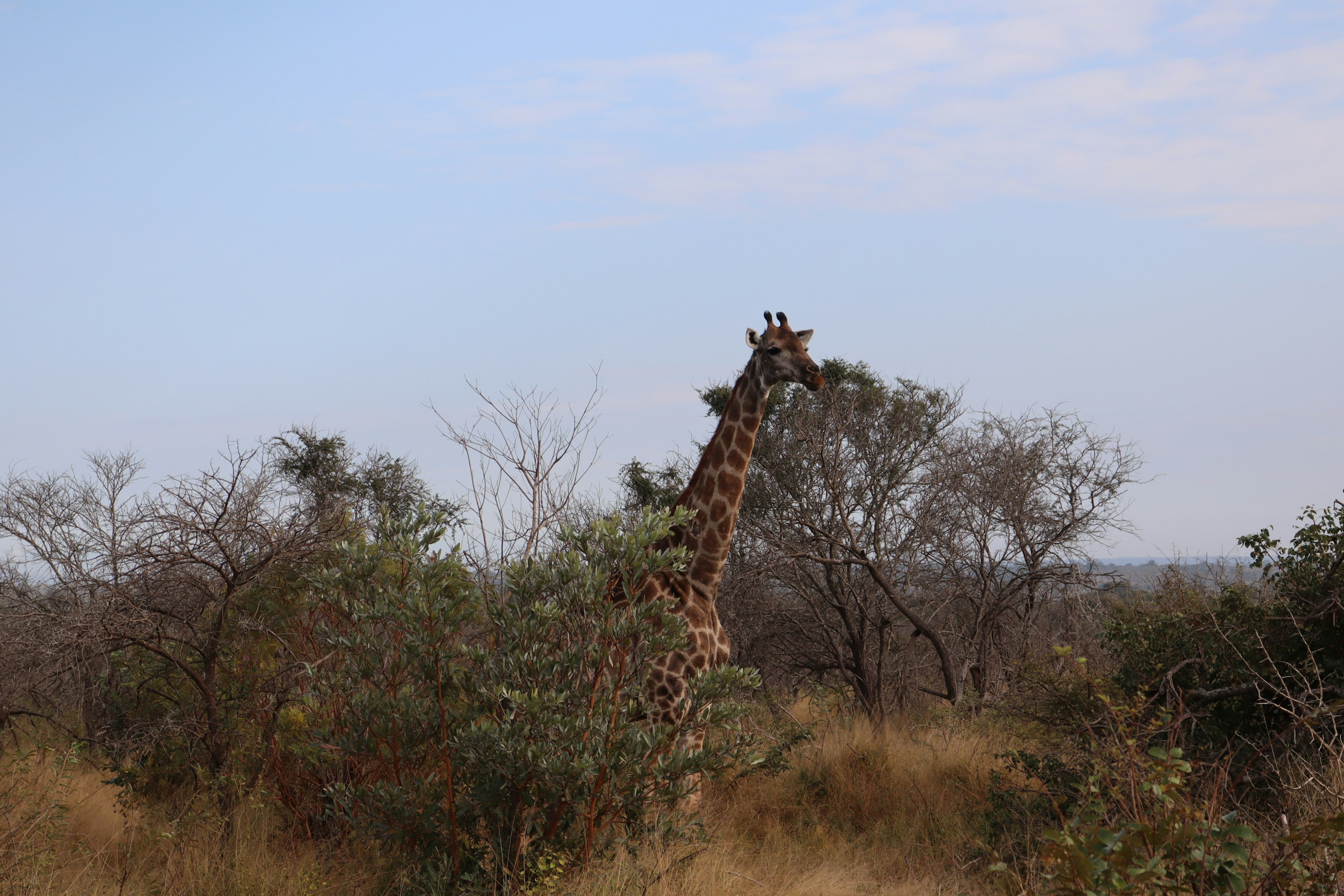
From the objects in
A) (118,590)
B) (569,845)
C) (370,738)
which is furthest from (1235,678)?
(118,590)

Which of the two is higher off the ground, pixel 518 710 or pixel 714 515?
pixel 714 515

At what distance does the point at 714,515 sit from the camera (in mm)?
7824

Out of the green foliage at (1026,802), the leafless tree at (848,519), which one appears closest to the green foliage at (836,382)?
the leafless tree at (848,519)

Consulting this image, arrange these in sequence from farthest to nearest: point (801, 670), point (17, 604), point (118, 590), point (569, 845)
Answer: point (801, 670) → point (17, 604) → point (118, 590) → point (569, 845)

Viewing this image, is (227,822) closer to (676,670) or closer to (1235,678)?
(676,670)

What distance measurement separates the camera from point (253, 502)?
6.80 metres

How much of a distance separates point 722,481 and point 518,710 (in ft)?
11.5

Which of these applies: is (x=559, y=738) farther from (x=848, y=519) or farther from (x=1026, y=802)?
(x=848, y=519)

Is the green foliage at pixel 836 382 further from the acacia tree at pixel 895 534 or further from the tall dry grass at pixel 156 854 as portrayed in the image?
the tall dry grass at pixel 156 854

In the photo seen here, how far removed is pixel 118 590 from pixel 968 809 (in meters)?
6.04

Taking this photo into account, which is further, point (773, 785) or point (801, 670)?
point (801, 670)

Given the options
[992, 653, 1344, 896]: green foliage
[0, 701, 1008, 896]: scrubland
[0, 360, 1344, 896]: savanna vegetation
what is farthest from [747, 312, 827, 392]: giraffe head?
[992, 653, 1344, 896]: green foliage

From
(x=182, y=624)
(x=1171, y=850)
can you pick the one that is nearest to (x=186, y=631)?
(x=182, y=624)

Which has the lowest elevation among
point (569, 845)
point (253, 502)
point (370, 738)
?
point (569, 845)
